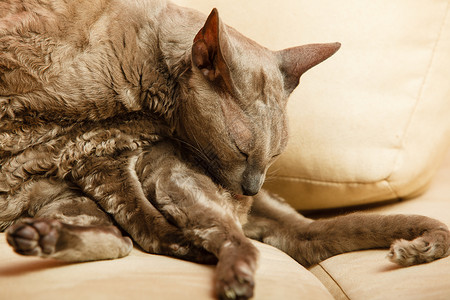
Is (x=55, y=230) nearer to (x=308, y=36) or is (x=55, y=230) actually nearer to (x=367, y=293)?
(x=367, y=293)

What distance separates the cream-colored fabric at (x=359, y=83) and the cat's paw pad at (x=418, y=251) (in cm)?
49

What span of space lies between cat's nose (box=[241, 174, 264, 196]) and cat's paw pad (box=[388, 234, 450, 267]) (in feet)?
1.15

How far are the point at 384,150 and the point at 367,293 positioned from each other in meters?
0.69

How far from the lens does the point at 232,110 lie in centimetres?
130

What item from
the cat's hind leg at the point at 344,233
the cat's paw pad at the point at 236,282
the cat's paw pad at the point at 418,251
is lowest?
the cat's hind leg at the point at 344,233

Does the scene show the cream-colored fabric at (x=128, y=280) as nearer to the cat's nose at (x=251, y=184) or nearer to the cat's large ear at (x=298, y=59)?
the cat's nose at (x=251, y=184)

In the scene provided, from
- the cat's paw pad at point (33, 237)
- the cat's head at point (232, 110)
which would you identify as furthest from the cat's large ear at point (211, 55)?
the cat's paw pad at point (33, 237)

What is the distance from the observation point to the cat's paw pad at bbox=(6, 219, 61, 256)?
99 centimetres

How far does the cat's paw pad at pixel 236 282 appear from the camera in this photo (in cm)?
98

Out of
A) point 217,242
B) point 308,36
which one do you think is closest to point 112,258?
point 217,242

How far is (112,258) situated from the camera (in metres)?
1.16

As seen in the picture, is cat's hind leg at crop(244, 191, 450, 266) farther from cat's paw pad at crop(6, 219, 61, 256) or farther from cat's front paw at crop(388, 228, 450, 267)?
cat's paw pad at crop(6, 219, 61, 256)

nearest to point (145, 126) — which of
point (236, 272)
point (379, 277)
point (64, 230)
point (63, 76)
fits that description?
point (63, 76)

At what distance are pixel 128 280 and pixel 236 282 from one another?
20 centimetres
